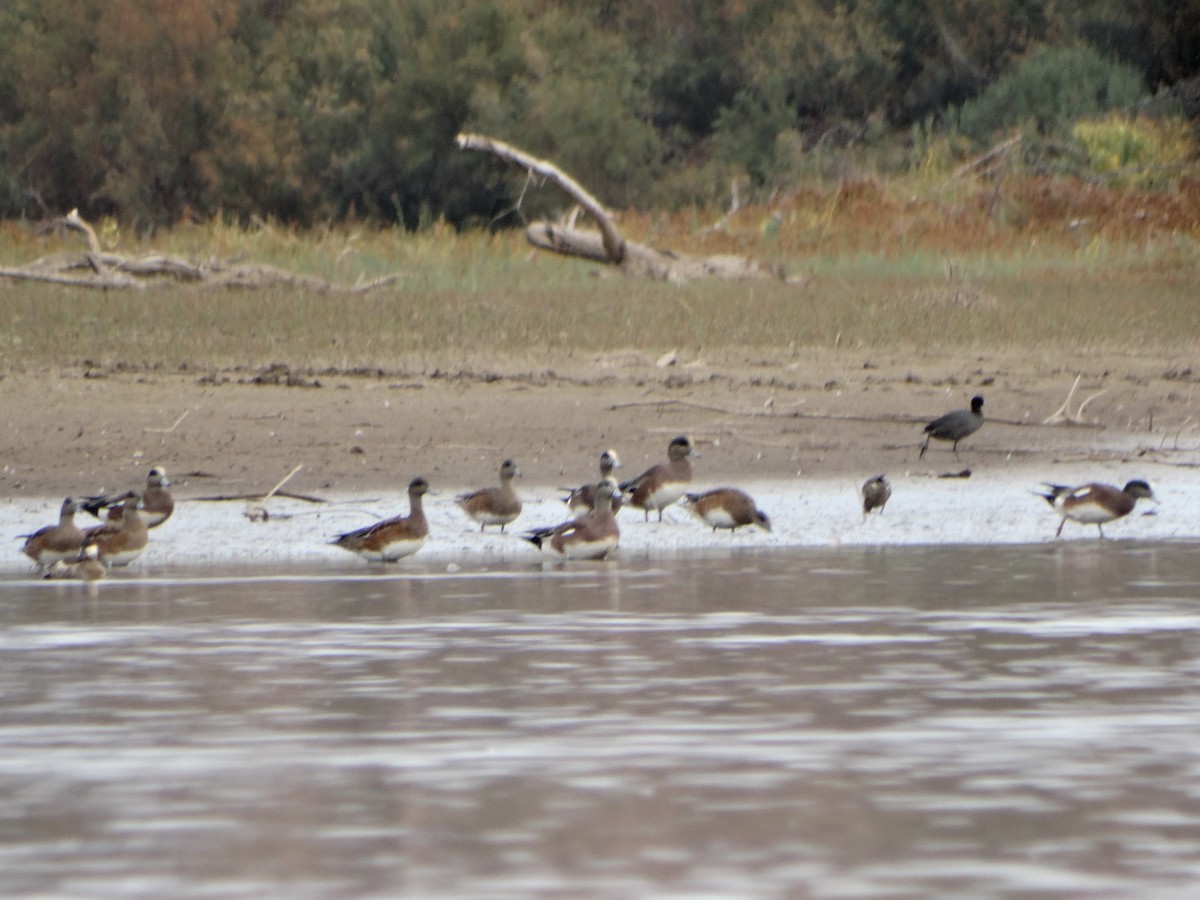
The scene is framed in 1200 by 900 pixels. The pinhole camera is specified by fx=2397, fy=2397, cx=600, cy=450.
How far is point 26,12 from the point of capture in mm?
37469

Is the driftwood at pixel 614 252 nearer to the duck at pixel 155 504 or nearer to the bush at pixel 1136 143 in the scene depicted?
the bush at pixel 1136 143

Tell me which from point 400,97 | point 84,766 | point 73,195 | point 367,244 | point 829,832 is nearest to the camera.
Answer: point 829,832

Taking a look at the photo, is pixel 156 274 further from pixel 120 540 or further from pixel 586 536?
pixel 586 536

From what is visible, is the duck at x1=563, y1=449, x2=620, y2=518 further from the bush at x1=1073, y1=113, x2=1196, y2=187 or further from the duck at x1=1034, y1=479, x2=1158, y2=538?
the bush at x1=1073, y1=113, x2=1196, y2=187

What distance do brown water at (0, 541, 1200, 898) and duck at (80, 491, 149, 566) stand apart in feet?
0.71

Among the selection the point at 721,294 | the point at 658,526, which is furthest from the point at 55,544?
the point at 721,294

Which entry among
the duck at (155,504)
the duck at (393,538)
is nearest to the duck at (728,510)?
the duck at (393,538)

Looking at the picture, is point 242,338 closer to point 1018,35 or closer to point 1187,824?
point 1187,824

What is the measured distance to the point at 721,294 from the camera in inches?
722

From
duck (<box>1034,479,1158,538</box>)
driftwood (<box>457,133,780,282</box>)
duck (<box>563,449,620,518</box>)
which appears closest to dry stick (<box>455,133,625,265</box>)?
driftwood (<box>457,133,780,282</box>)

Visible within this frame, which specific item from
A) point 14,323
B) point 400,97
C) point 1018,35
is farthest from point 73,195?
point 14,323

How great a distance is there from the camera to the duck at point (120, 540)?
368 inches

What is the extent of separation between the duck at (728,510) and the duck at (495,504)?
0.80 metres

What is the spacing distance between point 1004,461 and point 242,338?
565cm
